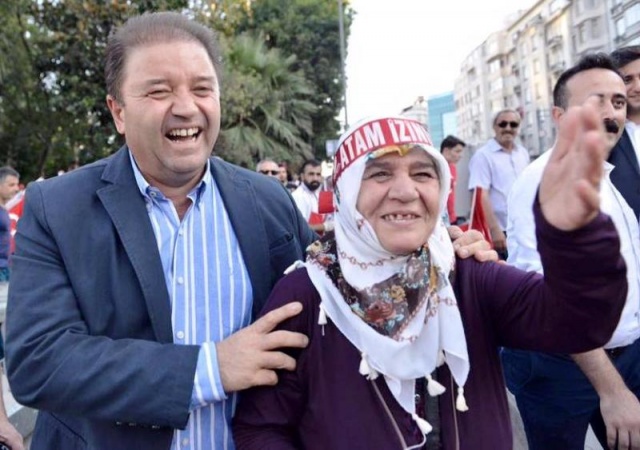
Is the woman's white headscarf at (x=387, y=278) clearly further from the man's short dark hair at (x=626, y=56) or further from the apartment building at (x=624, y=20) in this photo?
the apartment building at (x=624, y=20)

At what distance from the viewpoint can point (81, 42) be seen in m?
13.2

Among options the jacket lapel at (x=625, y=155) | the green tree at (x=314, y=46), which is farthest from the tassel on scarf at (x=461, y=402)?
the green tree at (x=314, y=46)

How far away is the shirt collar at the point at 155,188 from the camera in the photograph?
1.97 meters

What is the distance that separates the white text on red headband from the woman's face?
0.04 m

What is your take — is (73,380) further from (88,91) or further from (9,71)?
(9,71)

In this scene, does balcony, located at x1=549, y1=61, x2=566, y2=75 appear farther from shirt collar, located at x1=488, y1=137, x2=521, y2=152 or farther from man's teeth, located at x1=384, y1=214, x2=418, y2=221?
man's teeth, located at x1=384, y1=214, x2=418, y2=221

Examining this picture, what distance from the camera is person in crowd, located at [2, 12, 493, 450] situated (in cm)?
168

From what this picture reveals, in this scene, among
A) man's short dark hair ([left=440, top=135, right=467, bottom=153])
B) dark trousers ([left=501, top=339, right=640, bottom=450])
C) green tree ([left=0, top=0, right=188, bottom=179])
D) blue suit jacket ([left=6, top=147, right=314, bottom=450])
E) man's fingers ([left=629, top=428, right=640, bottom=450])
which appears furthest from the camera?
green tree ([left=0, top=0, right=188, bottom=179])

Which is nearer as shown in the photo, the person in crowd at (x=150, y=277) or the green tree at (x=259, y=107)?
the person in crowd at (x=150, y=277)

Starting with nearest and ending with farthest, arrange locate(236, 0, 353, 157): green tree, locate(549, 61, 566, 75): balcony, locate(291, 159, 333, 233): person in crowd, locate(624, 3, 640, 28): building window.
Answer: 1. locate(291, 159, 333, 233): person in crowd
2. locate(236, 0, 353, 157): green tree
3. locate(624, 3, 640, 28): building window
4. locate(549, 61, 566, 75): balcony

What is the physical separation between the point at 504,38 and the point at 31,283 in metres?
102

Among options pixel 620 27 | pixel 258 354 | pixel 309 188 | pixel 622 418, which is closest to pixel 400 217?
pixel 258 354

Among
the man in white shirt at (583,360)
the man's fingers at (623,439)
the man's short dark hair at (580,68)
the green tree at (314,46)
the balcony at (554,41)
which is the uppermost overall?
the balcony at (554,41)

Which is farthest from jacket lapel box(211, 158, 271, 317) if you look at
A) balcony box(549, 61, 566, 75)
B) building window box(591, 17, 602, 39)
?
balcony box(549, 61, 566, 75)
